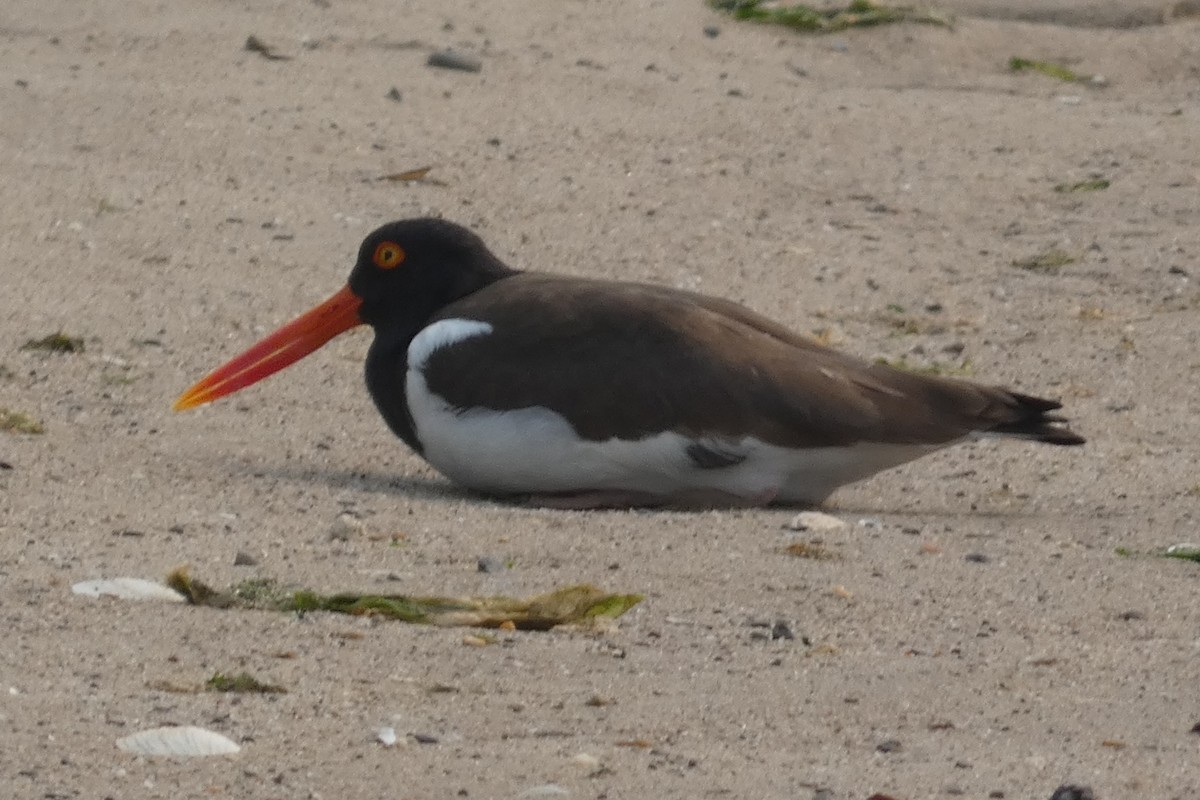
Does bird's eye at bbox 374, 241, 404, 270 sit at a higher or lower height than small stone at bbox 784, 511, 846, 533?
higher

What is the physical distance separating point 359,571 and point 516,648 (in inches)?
29.6

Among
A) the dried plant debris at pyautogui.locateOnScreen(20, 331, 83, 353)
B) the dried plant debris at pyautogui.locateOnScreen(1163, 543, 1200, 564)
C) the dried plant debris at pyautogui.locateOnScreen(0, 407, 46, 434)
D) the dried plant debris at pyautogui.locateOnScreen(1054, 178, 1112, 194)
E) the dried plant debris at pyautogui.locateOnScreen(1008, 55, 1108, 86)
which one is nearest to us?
the dried plant debris at pyautogui.locateOnScreen(1163, 543, 1200, 564)

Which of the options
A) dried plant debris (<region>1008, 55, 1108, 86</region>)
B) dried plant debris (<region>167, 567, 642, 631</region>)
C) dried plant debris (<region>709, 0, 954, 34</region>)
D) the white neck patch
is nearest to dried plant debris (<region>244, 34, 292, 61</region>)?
dried plant debris (<region>709, 0, 954, 34</region>)

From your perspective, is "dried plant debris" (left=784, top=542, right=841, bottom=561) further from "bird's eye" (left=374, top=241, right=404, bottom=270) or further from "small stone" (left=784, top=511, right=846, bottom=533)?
"bird's eye" (left=374, top=241, right=404, bottom=270)

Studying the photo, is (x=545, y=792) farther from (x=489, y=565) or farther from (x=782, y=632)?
(x=489, y=565)

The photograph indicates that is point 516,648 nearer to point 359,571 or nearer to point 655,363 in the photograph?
point 359,571

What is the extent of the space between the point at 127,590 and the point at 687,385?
2.05m

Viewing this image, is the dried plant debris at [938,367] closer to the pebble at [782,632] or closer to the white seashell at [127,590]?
the pebble at [782,632]

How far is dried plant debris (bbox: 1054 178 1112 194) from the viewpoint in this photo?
10.7 m

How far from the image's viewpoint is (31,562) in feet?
17.8

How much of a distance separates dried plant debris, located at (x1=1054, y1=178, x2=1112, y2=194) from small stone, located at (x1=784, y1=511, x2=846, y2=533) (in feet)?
15.1

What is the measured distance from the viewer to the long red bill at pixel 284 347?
24.3 feet

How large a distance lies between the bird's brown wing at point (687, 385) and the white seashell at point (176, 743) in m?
2.65

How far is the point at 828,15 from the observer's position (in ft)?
43.4
